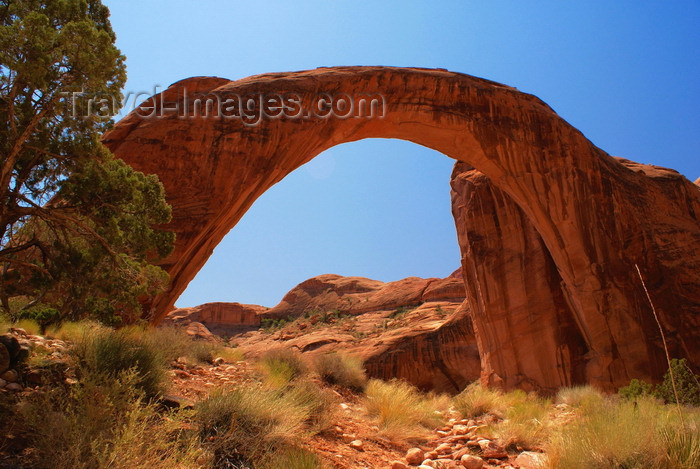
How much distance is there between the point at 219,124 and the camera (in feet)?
34.3

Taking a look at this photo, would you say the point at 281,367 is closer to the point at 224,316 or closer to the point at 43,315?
the point at 43,315

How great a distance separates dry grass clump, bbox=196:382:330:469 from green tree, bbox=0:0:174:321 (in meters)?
2.18

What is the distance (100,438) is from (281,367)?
5370mm

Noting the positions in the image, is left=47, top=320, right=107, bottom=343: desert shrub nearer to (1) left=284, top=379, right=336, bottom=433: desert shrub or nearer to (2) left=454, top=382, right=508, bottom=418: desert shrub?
(1) left=284, top=379, right=336, bottom=433: desert shrub

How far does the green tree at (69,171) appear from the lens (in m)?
4.55

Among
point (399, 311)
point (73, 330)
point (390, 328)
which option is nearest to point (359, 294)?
point (399, 311)

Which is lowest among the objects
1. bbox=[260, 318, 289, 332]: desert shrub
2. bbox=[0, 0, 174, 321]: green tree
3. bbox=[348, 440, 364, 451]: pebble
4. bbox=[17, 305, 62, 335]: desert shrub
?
bbox=[260, 318, 289, 332]: desert shrub

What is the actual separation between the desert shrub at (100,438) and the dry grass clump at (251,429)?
27 cm

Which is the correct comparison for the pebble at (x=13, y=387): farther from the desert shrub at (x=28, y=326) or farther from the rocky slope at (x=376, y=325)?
the rocky slope at (x=376, y=325)

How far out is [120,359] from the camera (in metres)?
4.75

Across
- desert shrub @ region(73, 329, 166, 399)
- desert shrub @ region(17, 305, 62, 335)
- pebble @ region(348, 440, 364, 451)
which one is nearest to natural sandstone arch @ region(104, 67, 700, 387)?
desert shrub @ region(17, 305, 62, 335)

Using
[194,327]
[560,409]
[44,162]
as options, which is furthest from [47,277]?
[194,327]

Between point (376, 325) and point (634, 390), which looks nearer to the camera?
point (634, 390)

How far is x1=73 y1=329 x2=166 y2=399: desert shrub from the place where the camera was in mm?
4496
